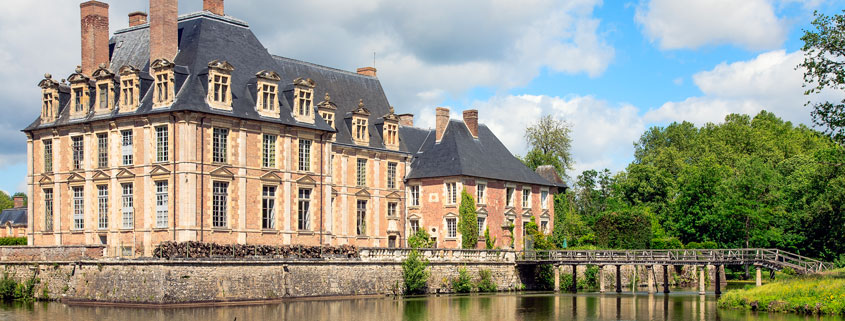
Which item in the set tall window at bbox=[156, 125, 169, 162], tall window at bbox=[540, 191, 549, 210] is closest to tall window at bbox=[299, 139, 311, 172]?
tall window at bbox=[156, 125, 169, 162]

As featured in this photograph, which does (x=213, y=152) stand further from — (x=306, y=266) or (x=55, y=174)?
(x=55, y=174)

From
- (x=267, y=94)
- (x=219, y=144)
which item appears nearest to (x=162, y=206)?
(x=219, y=144)

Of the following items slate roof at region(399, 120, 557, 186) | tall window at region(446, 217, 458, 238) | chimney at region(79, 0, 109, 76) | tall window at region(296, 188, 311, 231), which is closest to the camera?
tall window at region(296, 188, 311, 231)

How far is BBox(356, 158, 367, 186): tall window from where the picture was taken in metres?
48.3

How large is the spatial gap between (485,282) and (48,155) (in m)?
19.3

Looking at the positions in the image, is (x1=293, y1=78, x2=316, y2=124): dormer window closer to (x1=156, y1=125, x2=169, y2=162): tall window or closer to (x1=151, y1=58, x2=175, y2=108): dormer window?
(x1=151, y1=58, x2=175, y2=108): dormer window

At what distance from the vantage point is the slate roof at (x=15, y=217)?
68.6 metres

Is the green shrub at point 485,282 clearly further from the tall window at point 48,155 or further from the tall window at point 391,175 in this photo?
the tall window at point 48,155

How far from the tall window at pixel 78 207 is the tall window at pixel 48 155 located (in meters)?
1.97

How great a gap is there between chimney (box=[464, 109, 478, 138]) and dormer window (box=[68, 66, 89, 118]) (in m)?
21.3

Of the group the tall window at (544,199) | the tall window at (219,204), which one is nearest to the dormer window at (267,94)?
the tall window at (219,204)

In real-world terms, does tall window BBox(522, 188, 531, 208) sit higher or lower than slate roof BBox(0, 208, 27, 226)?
higher

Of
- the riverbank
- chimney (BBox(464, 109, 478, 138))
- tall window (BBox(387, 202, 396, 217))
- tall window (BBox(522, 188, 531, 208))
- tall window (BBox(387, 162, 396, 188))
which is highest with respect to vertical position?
chimney (BBox(464, 109, 478, 138))

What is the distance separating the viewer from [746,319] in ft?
94.5
